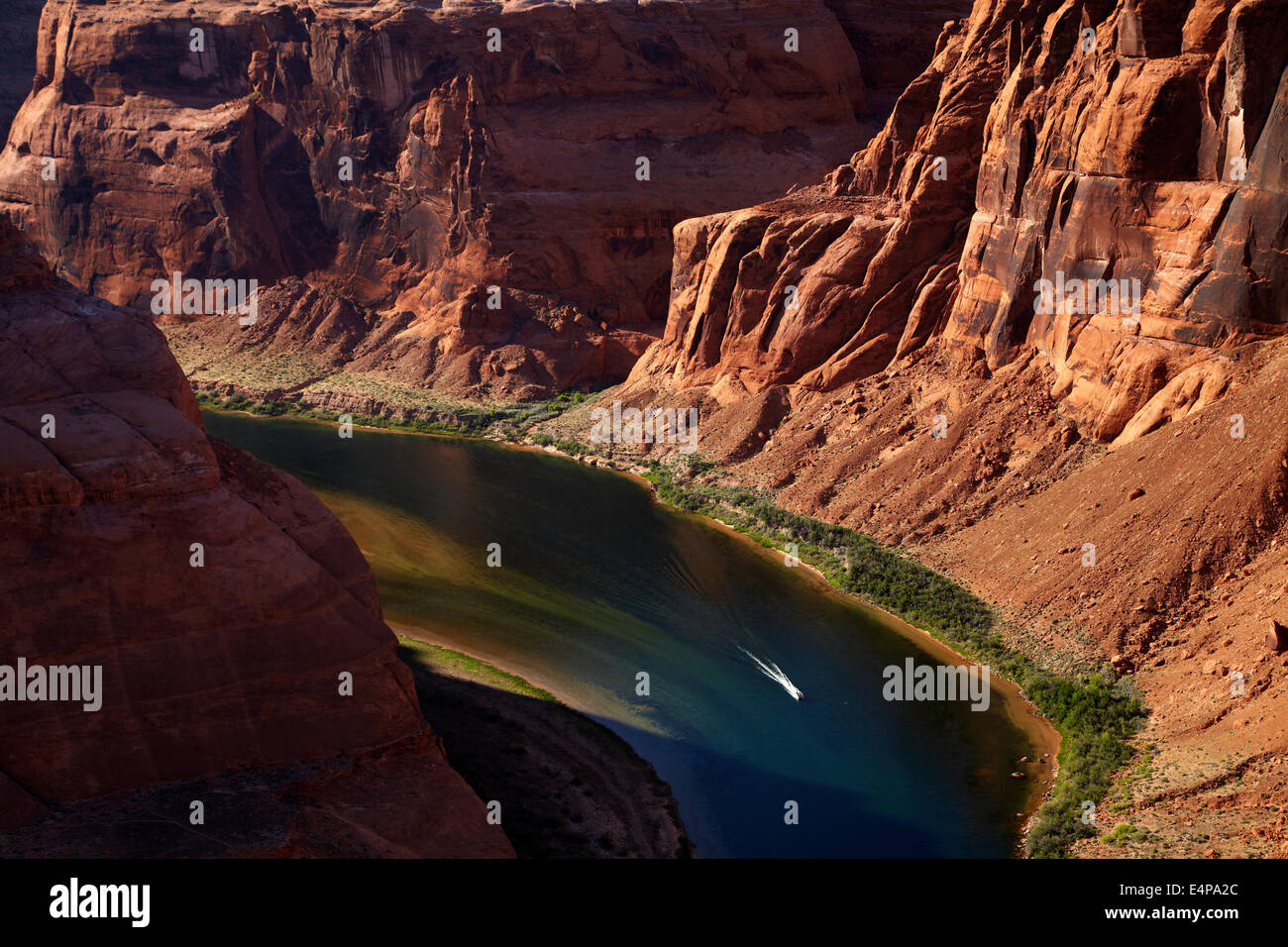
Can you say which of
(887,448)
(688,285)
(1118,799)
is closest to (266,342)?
(688,285)

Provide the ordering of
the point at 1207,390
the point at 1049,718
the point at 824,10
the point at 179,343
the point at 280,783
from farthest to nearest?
the point at 179,343
the point at 824,10
the point at 1207,390
the point at 1049,718
the point at 280,783

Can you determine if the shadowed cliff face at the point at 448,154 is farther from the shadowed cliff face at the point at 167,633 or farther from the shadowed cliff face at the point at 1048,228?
the shadowed cliff face at the point at 167,633

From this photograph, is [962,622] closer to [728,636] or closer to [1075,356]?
[728,636]

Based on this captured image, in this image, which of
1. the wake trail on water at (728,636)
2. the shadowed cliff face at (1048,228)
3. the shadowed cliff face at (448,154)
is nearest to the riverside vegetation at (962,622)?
the wake trail on water at (728,636)

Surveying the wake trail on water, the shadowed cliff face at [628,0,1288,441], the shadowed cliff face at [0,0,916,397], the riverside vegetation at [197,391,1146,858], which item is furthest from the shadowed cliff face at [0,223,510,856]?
the shadowed cliff face at [0,0,916,397]

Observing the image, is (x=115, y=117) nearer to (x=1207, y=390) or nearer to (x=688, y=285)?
(x=688, y=285)

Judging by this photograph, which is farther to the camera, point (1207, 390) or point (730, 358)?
point (730, 358)
